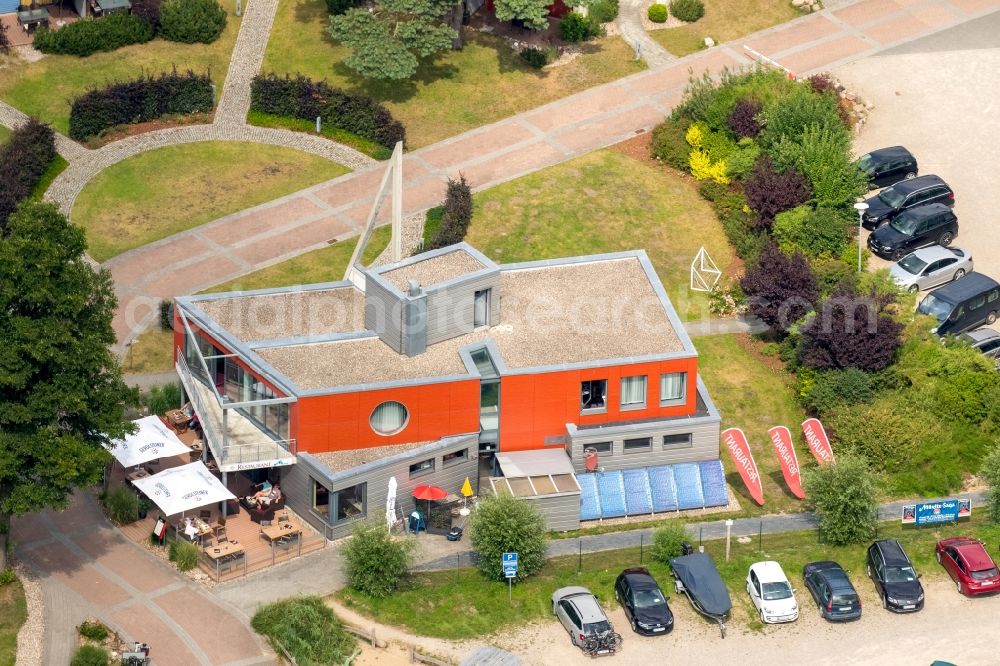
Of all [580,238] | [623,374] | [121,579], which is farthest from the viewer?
[580,238]

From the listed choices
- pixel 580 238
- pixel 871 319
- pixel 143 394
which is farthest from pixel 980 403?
pixel 143 394

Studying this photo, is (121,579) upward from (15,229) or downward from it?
downward

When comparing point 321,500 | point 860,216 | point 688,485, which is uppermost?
point 860,216

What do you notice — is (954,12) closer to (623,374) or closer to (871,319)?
(871,319)

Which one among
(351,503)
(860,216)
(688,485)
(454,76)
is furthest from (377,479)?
(454,76)

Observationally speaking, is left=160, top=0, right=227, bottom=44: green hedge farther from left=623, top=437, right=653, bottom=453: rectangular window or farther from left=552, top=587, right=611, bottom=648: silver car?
left=552, top=587, right=611, bottom=648: silver car

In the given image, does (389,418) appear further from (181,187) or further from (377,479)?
(181,187)
